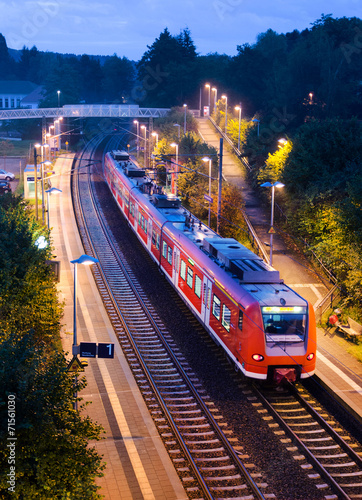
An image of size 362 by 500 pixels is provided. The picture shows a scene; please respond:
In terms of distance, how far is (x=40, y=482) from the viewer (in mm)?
9070

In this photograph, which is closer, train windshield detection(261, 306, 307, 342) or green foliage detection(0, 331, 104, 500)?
green foliage detection(0, 331, 104, 500)

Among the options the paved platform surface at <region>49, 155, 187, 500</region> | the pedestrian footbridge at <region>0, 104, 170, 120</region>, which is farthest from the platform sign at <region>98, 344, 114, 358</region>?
the pedestrian footbridge at <region>0, 104, 170, 120</region>

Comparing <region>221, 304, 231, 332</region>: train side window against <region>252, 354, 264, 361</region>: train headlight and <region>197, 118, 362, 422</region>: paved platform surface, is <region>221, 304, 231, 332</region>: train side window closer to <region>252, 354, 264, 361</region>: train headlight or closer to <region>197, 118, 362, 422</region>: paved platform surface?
<region>252, 354, 264, 361</region>: train headlight

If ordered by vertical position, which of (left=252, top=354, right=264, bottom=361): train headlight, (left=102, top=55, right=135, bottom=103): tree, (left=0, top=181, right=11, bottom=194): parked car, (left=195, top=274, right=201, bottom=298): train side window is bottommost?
(left=252, top=354, right=264, bottom=361): train headlight

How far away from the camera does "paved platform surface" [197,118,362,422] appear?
17.9 m

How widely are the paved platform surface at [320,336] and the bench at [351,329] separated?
0.29m

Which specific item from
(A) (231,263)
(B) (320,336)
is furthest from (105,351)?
(B) (320,336)

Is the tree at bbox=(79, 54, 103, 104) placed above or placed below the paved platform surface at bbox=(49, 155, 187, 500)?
above

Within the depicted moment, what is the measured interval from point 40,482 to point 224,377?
10.1 meters

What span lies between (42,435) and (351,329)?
15426 mm

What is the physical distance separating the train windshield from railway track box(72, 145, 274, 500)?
9.09ft

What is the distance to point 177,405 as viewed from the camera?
16.7 metres

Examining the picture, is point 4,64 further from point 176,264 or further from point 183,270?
point 183,270

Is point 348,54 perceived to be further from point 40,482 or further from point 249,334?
point 40,482
